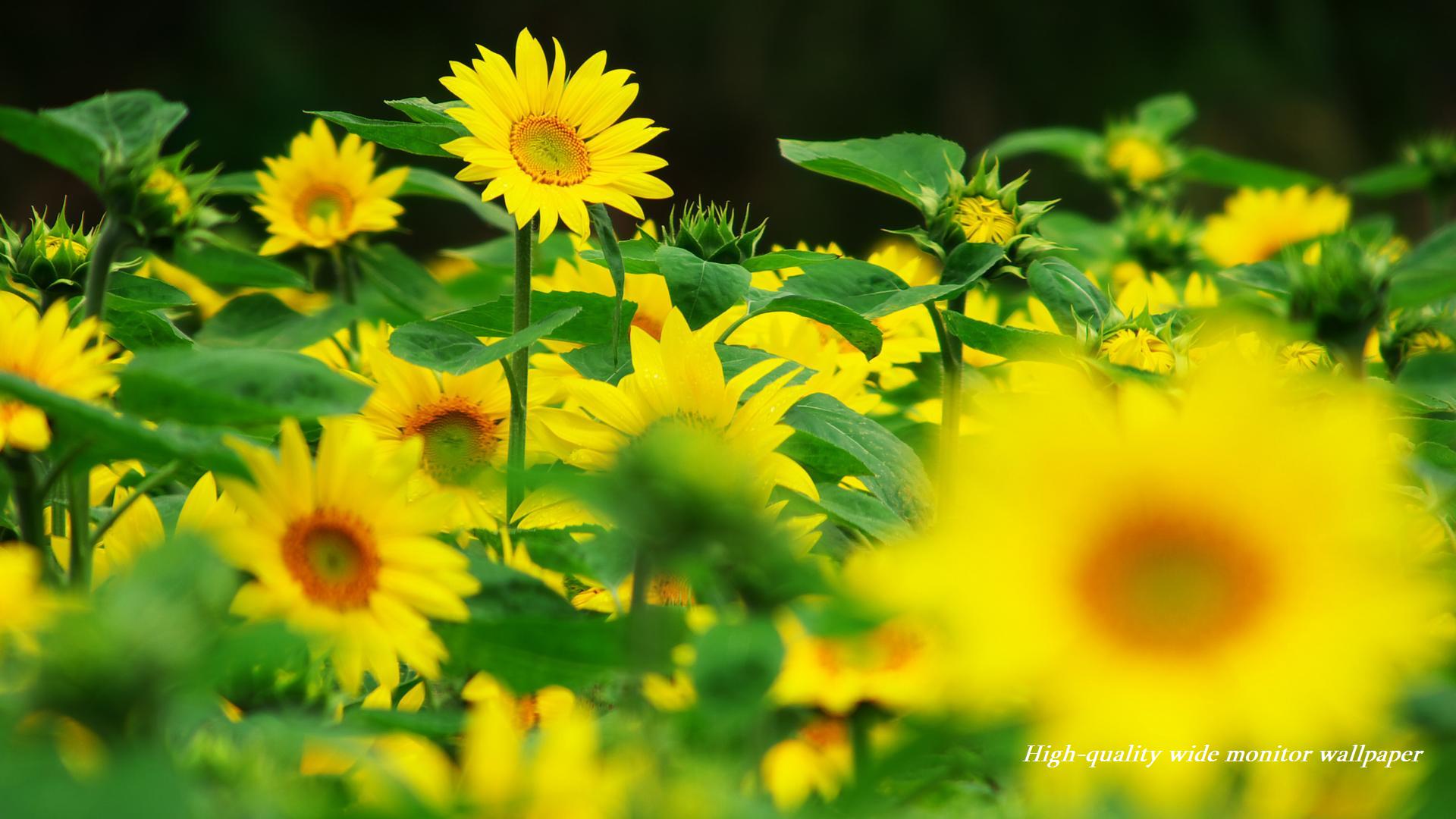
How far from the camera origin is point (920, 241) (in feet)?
2.27

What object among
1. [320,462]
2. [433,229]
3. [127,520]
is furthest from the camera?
[433,229]

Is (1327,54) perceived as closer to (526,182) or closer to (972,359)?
(972,359)

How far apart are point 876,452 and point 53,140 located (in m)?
0.34

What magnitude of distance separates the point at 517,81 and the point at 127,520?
0.86 ft

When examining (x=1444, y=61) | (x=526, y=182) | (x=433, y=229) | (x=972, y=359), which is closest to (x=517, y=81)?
(x=526, y=182)

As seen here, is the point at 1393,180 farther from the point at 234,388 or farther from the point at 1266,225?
the point at 234,388

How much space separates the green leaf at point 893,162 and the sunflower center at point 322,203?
361mm

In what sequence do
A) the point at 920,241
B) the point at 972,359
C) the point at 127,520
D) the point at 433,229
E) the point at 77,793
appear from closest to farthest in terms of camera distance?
the point at 77,793 → the point at 127,520 → the point at 920,241 → the point at 972,359 → the point at 433,229

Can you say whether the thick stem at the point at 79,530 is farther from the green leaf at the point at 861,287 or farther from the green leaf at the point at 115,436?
the green leaf at the point at 861,287

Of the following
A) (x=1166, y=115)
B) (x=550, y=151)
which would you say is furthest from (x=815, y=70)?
(x=550, y=151)

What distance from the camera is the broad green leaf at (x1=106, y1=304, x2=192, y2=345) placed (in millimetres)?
645

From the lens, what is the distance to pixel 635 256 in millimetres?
697

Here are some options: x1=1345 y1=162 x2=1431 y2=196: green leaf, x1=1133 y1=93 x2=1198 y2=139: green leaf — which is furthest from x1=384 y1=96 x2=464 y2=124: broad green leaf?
x1=1345 y1=162 x2=1431 y2=196: green leaf

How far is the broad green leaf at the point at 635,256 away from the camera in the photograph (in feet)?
2.27
